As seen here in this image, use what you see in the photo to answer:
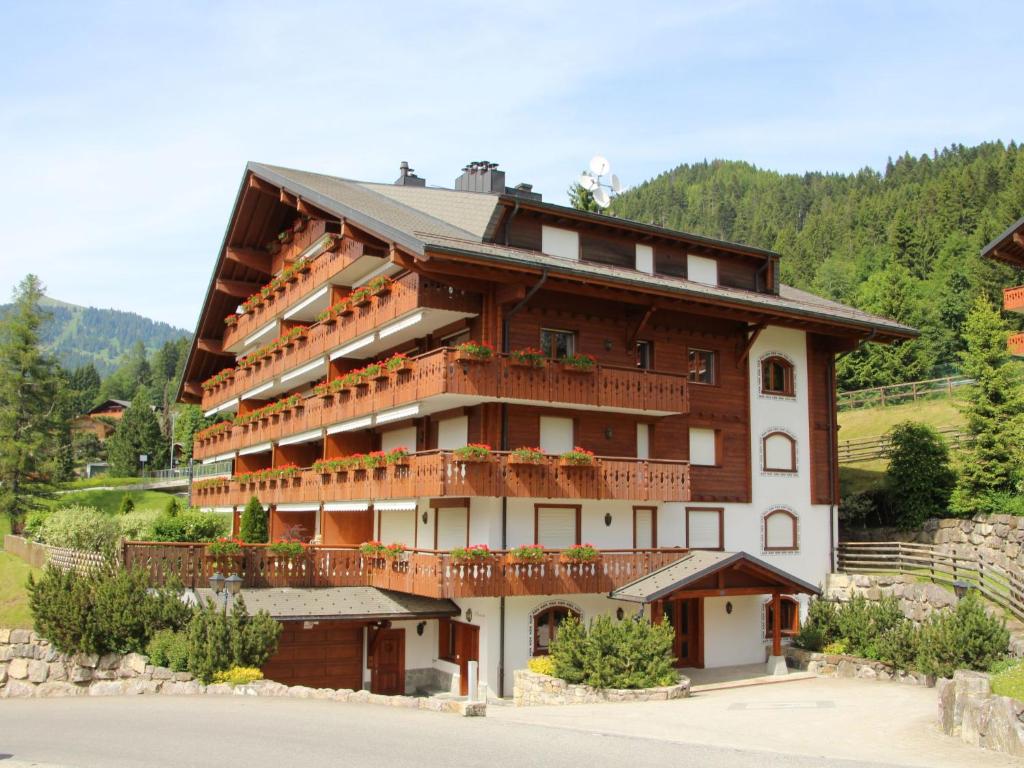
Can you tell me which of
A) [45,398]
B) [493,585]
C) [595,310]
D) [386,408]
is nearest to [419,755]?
[493,585]

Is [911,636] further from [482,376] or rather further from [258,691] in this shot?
[258,691]

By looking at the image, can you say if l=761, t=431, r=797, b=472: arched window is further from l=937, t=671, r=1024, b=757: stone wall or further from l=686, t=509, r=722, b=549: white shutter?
l=937, t=671, r=1024, b=757: stone wall

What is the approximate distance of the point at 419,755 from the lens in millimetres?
13641

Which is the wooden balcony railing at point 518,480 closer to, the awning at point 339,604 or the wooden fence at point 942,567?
the awning at point 339,604

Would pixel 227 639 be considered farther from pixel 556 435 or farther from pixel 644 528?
pixel 644 528

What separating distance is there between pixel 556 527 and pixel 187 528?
11937mm

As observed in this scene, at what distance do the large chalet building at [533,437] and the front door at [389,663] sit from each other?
0.06m

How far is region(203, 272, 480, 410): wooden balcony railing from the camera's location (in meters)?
25.6

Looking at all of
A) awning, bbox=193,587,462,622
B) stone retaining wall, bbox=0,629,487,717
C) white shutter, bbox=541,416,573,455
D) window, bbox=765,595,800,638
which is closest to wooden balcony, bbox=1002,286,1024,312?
window, bbox=765,595,800,638

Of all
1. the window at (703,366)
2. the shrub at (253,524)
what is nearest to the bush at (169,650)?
the shrub at (253,524)

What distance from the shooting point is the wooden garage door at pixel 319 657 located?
2519cm

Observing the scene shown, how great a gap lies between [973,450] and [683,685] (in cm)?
1583

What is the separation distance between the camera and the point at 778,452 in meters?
31.3

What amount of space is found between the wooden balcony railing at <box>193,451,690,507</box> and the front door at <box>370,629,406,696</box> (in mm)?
3770
